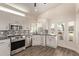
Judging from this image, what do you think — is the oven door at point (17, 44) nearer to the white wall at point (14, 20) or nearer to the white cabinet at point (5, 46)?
the white cabinet at point (5, 46)

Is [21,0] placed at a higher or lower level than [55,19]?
higher

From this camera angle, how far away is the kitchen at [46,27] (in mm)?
1490

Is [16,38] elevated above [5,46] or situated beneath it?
elevated above

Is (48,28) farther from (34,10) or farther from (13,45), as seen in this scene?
(13,45)

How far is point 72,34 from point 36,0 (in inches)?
35.9

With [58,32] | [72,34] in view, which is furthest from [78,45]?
[58,32]

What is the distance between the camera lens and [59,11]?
1563 millimetres

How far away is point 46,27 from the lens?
5.20 feet

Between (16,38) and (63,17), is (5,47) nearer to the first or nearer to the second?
(16,38)

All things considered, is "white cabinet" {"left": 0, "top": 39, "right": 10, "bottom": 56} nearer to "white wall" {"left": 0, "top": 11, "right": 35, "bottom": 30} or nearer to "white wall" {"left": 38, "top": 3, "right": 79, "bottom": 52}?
"white wall" {"left": 0, "top": 11, "right": 35, "bottom": 30}

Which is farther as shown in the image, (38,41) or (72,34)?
(38,41)

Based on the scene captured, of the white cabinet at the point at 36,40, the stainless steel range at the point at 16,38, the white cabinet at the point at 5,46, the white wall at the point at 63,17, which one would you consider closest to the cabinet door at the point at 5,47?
the white cabinet at the point at 5,46

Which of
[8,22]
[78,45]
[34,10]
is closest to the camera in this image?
[78,45]

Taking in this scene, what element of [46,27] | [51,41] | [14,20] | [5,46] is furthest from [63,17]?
[5,46]
